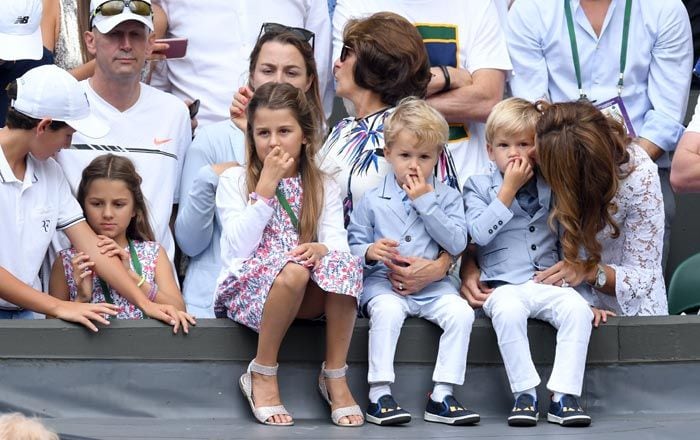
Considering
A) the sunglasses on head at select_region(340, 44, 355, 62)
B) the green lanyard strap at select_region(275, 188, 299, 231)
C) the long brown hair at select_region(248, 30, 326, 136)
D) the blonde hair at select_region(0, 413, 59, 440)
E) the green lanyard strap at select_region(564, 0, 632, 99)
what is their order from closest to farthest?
1. the blonde hair at select_region(0, 413, 59, 440)
2. the green lanyard strap at select_region(275, 188, 299, 231)
3. the sunglasses on head at select_region(340, 44, 355, 62)
4. the long brown hair at select_region(248, 30, 326, 136)
5. the green lanyard strap at select_region(564, 0, 632, 99)

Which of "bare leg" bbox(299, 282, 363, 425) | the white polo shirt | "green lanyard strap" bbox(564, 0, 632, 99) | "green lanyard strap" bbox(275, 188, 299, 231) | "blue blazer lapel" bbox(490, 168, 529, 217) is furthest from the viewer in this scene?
"green lanyard strap" bbox(564, 0, 632, 99)

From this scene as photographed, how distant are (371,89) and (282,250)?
90 cm

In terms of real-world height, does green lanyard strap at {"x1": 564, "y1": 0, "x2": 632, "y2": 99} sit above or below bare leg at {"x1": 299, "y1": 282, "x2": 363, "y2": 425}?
above

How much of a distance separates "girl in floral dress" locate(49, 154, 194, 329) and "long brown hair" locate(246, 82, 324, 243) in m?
0.63

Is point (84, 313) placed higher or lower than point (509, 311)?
lower

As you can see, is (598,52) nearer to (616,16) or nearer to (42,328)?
(616,16)

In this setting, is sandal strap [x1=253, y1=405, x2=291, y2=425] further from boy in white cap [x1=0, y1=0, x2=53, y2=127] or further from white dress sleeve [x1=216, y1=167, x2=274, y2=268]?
boy in white cap [x1=0, y1=0, x2=53, y2=127]

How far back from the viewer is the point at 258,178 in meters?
6.03

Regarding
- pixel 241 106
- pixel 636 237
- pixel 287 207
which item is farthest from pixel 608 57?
pixel 287 207

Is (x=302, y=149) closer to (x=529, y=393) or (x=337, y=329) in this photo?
(x=337, y=329)

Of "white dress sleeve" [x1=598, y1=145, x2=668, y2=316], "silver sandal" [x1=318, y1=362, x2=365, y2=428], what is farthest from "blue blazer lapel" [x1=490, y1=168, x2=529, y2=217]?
"silver sandal" [x1=318, y1=362, x2=365, y2=428]

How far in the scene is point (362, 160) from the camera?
638 cm

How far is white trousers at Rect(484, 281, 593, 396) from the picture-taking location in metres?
5.91

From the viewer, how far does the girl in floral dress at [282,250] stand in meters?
5.74
